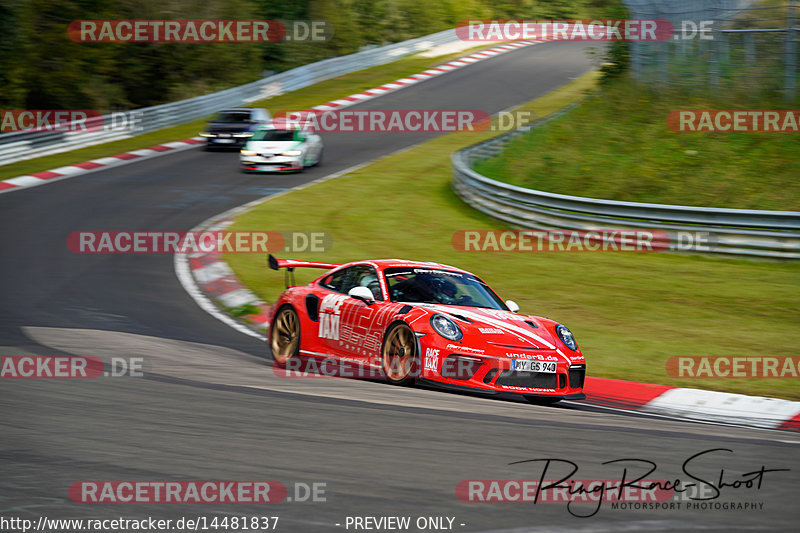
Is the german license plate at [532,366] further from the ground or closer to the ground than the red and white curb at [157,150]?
further from the ground

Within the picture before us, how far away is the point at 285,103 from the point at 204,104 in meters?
3.16

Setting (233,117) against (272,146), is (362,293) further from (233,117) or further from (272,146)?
(233,117)

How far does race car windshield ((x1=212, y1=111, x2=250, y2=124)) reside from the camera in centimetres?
2841

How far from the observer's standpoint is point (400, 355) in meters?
8.26

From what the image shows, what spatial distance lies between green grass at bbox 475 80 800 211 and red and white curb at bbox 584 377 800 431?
8995 mm

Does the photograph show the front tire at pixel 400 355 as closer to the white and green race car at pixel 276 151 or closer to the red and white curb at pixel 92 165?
the red and white curb at pixel 92 165

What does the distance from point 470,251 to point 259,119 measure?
13.2 m

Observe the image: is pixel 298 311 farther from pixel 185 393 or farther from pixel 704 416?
pixel 704 416

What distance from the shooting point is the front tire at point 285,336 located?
31.9ft

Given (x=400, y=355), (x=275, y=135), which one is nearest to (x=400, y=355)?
(x=400, y=355)

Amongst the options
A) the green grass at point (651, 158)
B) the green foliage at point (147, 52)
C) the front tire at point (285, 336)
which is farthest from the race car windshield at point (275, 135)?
the front tire at point (285, 336)

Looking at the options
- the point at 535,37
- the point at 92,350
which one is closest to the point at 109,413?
the point at 92,350

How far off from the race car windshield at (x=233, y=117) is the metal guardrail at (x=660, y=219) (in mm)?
10674

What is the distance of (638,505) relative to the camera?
14.2 ft
